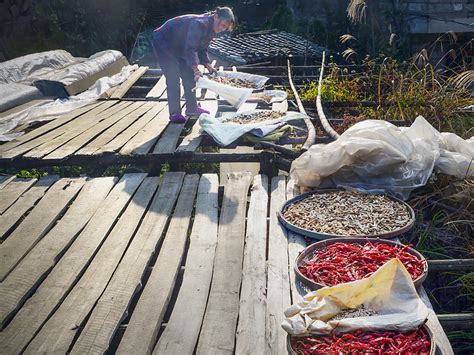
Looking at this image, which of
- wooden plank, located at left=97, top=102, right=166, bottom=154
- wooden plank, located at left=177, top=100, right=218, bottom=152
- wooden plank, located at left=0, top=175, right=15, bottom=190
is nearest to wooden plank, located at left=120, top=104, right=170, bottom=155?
wooden plank, located at left=97, top=102, right=166, bottom=154

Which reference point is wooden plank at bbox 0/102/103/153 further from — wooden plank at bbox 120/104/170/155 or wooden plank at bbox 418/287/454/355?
wooden plank at bbox 418/287/454/355

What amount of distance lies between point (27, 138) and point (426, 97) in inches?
171

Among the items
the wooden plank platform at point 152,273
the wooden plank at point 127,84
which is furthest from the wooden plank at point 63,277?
the wooden plank at point 127,84

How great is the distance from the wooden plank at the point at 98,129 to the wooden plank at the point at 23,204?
32cm

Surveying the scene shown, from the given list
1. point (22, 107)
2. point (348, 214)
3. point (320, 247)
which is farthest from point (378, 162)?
point (22, 107)

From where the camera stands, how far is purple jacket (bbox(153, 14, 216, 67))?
5.44 m

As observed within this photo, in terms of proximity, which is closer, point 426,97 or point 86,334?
point 86,334

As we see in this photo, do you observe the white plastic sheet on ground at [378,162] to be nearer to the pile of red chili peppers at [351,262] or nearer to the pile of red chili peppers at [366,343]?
the pile of red chili peppers at [351,262]

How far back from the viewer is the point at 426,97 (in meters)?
5.91

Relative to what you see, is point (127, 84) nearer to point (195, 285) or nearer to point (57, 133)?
point (57, 133)

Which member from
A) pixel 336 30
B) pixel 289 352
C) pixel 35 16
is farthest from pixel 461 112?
pixel 35 16

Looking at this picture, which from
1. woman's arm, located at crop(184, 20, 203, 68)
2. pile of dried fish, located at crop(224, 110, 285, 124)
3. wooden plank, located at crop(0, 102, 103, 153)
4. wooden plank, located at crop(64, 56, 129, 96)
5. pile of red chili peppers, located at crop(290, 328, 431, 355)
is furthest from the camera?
wooden plank, located at crop(64, 56, 129, 96)

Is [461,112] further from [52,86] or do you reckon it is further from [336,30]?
[336,30]

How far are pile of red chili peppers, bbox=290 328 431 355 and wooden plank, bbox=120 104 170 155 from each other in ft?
9.60
